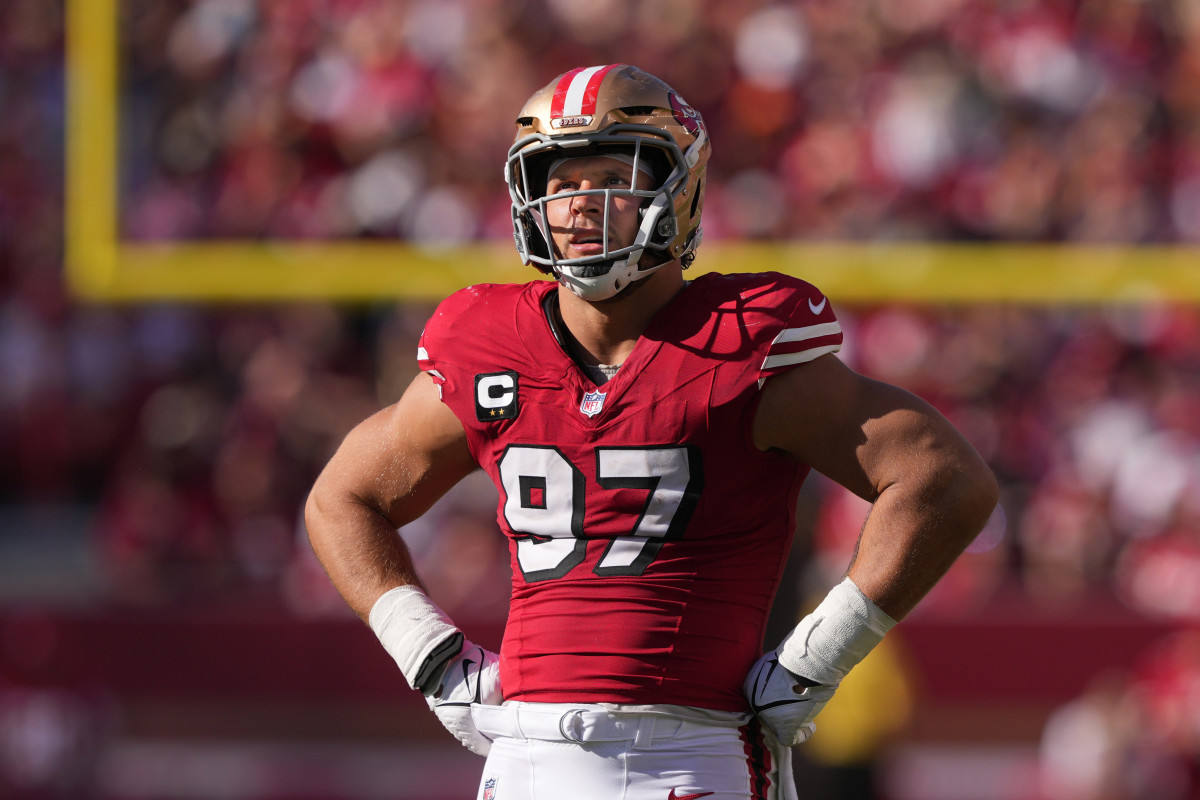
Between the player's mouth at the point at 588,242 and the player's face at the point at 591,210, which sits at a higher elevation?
the player's face at the point at 591,210

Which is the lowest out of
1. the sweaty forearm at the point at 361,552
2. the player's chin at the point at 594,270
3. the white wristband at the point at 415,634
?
the white wristband at the point at 415,634

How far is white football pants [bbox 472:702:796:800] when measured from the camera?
2.21 metres

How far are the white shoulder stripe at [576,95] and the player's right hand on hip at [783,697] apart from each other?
2.70 ft

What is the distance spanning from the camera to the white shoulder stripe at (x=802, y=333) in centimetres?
225

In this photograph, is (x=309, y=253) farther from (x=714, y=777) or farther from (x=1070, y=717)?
(x=714, y=777)

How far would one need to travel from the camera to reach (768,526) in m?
2.34

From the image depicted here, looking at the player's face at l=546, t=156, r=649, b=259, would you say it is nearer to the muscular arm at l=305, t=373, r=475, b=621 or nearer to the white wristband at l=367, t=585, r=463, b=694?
the muscular arm at l=305, t=373, r=475, b=621

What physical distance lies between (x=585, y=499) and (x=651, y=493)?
9cm

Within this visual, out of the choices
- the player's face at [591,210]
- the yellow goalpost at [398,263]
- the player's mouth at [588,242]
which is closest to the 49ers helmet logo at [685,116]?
the player's face at [591,210]

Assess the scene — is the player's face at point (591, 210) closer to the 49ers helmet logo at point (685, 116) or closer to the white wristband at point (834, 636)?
the 49ers helmet logo at point (685, 116)

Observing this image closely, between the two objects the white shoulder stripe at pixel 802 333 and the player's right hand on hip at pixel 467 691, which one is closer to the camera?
the white shoulder stripe at pixel 802 333

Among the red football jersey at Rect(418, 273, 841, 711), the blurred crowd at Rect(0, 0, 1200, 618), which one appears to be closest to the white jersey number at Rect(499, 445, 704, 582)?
the red football jersey at Rect(418, 273, 841, 711)

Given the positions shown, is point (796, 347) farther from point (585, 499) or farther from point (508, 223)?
point (508, 223)

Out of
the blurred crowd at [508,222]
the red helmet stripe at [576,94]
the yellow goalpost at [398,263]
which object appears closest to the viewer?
the red helmet stripe at [576,94]
